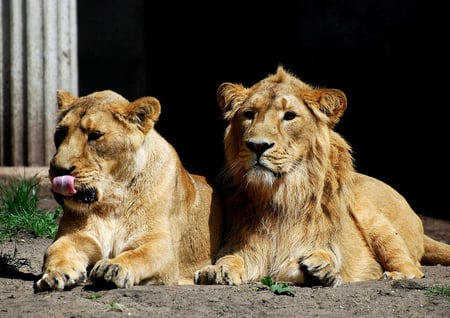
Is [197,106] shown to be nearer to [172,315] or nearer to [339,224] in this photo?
[339,224]

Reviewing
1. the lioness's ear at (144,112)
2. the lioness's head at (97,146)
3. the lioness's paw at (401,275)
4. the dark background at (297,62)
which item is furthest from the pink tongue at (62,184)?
the dark background at (297,62)

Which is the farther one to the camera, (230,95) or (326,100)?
(230,95)

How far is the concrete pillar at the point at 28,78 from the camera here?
780 centimetres

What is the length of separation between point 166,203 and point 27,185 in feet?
7.25

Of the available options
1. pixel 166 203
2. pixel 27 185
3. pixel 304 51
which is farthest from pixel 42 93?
pixel 304 51

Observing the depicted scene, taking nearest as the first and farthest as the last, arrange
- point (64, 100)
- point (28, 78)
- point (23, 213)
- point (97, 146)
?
point (97, 146) → point (64, 100) → point (23, 213) → point (28, 78)

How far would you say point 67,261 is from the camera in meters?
5.04

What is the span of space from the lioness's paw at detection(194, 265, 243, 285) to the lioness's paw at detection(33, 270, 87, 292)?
760mm

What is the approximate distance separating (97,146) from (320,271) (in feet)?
4.34

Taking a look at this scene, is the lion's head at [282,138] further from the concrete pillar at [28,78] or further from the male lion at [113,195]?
the concrete pillar at [28,78]

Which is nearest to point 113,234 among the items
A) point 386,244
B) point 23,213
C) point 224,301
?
point 224,301

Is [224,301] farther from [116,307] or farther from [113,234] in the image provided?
[113,234]

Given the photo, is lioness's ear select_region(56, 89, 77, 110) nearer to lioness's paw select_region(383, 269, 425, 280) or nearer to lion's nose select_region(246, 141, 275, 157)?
lion's nose select_region(246, 141, 275, 157)

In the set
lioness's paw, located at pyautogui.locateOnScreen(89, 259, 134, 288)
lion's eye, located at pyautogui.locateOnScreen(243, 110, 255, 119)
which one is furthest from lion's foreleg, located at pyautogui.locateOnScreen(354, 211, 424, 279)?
lioness's paw, located at pyautogui.locateOnScreen(89, 259, 134, 288)
